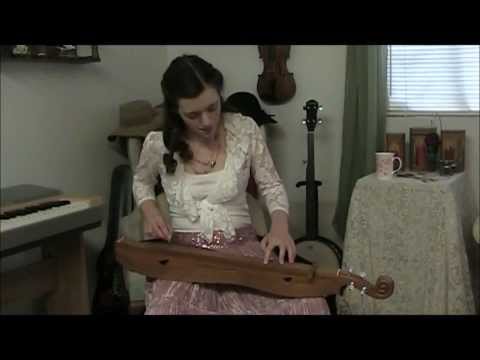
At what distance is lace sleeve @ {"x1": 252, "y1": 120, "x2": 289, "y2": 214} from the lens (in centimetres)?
104

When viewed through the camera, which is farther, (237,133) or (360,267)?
(360,267)

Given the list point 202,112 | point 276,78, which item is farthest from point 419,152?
point 202,112

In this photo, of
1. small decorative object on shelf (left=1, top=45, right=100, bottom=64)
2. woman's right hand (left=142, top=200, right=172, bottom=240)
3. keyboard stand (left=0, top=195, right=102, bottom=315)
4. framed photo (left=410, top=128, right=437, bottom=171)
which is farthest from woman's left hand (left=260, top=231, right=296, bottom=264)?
framed photo (left=410, top=128, right=437, bottom=171)

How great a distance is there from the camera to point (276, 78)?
1.71 meters

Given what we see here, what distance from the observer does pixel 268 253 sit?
0.95 m

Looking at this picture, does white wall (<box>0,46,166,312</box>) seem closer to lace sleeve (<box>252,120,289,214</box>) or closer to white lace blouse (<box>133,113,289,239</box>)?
white lace blouse (<box>133,113,289,239</box>)

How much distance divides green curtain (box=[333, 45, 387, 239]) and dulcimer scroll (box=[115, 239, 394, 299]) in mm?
752

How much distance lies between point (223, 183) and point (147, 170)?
0.15 metres

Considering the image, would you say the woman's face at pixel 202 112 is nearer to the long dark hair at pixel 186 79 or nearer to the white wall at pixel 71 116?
the long dark hair at pixel 186 79

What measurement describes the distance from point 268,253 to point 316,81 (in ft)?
2.99
